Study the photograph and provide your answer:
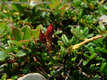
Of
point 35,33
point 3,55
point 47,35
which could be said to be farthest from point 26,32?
point 3,55

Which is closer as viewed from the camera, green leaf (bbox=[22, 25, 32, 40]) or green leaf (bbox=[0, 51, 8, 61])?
green leaf (bbox=[0, 51, 8, 61])

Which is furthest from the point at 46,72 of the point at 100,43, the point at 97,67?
the point at 100,43

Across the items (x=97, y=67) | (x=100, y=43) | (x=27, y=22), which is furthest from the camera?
(x=27, y=22)

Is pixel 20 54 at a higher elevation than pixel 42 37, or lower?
lower

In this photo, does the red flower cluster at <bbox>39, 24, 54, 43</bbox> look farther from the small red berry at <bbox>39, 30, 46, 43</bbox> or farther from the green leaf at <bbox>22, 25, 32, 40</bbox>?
the green leaf at <bbox>22, 25, 32, 40</bbox>

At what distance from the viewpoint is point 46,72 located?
1812mm

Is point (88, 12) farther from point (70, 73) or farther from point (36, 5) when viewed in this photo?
point (70, 73)

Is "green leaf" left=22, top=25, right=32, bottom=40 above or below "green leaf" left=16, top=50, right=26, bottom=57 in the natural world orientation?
above

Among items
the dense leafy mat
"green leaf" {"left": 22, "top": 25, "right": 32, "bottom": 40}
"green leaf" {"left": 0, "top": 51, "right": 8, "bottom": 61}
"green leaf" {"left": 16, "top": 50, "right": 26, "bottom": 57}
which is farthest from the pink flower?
"green leaf" {"left": 0, "top": 51, "right": 8, "bottom": 61}

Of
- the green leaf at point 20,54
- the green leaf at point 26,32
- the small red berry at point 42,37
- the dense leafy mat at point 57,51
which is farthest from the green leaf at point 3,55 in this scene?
the small red berry at point 42,37

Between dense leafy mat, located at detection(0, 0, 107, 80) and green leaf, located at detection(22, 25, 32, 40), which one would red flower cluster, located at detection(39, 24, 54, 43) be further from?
green leaf, located at detection(22, 25, 32, 40)

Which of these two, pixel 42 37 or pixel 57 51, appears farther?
pixel 57 51

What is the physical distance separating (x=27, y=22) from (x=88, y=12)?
802 millimetres

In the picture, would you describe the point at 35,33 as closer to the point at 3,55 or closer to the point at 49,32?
the point at 49,32
